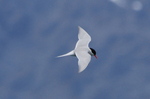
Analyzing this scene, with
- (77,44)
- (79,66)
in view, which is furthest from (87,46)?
(79,66)

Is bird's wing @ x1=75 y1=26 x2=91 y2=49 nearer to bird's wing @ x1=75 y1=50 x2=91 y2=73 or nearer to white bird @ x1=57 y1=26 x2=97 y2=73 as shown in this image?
white bird @ x1=57 y1=26 x2=97 y2=73

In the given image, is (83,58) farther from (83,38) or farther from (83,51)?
(83,38)

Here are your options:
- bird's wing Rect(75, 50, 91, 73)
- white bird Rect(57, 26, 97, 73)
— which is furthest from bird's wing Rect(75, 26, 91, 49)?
bird's wing Rect(75, 50, 91, 73)

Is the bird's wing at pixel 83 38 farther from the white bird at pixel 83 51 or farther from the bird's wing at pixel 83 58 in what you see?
the bird's wing at pixel 83 58

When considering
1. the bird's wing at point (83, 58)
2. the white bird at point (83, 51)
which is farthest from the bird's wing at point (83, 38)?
the bird's wing at point (83, 58)

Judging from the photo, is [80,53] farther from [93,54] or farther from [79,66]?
[79,66]

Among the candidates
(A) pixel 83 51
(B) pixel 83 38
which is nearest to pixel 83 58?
(A) pixel 83 51

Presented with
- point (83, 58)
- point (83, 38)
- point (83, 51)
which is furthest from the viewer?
point (83, 38)
